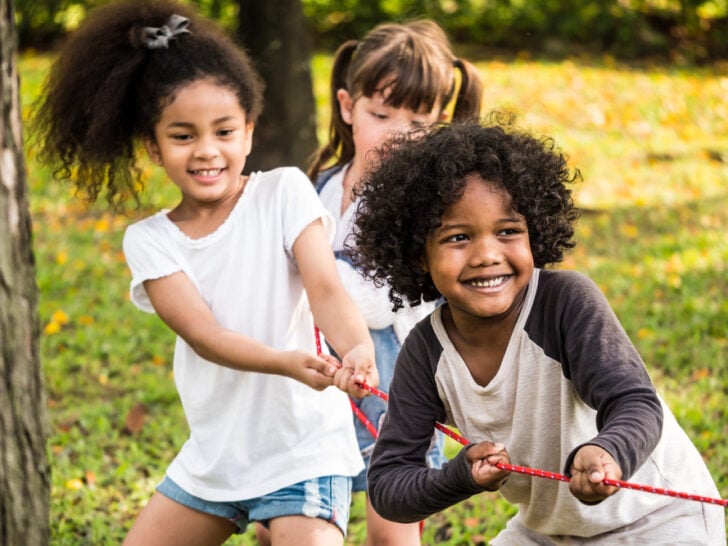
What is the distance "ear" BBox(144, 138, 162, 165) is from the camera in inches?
131

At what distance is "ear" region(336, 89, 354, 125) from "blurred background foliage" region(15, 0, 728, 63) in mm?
9316

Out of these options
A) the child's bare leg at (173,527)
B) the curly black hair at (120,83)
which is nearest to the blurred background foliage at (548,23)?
the curly black hair at (120,83)

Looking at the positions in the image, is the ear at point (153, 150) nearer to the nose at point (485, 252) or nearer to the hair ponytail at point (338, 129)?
the hair ponytail at point (338, 129)

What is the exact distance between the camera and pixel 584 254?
784 cm

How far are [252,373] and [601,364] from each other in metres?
1.20

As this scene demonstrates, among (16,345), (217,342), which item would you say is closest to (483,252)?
(217,342)

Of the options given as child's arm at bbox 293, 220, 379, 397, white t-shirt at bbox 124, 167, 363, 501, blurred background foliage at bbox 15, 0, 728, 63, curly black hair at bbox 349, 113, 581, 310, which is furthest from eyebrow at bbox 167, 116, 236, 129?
blurred background foliage at bbox 15, 0, 728, 63

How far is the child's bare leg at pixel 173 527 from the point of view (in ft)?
10.2

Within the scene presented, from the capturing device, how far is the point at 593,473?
2037 mm

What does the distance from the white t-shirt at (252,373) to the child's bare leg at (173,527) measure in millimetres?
78

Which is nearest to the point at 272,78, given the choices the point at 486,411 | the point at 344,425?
the point at 344,425

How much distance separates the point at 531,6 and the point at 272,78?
22.3 ft

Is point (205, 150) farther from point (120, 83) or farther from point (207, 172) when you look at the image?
point (120, 83)

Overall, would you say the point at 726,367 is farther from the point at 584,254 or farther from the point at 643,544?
the point at 643,544
